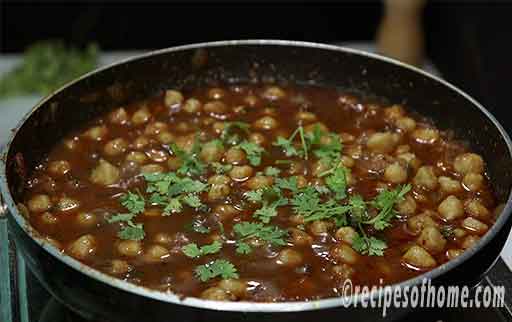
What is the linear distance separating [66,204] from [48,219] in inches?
2.9

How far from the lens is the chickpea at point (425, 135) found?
2.14 metres

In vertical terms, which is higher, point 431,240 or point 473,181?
point 473,181

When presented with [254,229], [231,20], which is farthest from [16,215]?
[231,20]

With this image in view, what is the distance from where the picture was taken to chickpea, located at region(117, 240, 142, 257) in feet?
5.60

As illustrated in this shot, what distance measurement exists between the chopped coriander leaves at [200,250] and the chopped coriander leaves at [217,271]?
5 cm

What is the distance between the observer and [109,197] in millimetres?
1903

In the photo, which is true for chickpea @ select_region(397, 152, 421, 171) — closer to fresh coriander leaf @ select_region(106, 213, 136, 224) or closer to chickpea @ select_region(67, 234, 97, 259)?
fresh coriander leaf @ select_region(106, 213, 136, 224)

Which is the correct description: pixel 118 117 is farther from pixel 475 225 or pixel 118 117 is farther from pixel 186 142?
pixel 475 225

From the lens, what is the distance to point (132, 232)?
5.77ft

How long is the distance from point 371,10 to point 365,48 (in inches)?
8.7

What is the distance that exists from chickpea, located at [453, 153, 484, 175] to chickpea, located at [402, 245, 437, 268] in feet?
1.27

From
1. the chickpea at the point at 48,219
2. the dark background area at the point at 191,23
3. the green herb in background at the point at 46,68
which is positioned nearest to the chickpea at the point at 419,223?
the chickpea at the point at 48,219

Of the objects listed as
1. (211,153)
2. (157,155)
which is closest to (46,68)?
(157,155)

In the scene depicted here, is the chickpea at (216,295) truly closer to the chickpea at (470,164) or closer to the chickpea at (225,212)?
the chickpea at (225,212)
